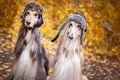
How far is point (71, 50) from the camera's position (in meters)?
3.42

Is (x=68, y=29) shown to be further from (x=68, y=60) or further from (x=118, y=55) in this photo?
(x=118, y=55)

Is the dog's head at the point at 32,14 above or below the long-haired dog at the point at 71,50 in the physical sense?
above

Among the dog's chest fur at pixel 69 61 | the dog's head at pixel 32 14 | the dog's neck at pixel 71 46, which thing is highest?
the dog's head at pixel 32 14

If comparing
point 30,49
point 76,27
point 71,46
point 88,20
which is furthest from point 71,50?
point 88,20

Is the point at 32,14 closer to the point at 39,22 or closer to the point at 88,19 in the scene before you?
the point at 39,22

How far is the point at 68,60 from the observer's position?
3428mm

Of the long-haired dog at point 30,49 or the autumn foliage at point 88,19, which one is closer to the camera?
the long-haired dog at point 30,49

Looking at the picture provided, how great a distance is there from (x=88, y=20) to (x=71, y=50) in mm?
2096

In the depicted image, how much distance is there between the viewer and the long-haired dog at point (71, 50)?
3398 mm

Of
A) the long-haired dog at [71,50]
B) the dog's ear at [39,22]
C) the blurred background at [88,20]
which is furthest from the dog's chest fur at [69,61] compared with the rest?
the blurred background at [88,20]

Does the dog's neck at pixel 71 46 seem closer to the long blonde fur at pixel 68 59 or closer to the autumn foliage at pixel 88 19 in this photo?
the long blonde fur at pixel 68 59

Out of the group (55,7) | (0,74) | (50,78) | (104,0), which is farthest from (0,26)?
(50,78)

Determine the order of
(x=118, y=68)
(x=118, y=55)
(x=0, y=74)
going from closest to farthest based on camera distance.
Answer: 1. (x=0, y=74)
2. (x=118, y=68)
3. (x=118, y=55)

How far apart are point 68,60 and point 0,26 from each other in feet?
7.38
